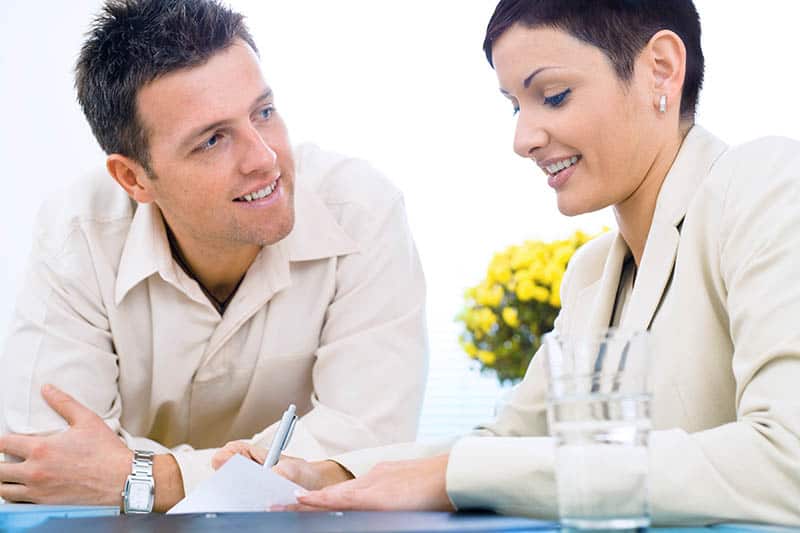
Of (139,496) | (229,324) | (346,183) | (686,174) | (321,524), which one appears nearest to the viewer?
(321,524)

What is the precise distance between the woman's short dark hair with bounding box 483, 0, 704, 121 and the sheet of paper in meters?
0.69

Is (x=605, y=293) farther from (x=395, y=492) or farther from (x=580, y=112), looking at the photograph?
(x=395, y=492)

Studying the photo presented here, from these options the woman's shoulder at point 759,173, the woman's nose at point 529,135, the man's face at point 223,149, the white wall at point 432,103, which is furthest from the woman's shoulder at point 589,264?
the white wall at point 432,103

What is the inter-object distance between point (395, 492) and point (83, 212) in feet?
4.27

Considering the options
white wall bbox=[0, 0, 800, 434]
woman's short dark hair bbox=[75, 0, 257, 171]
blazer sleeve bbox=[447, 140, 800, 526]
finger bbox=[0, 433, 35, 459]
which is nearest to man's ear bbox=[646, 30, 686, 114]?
blazer sleeve bbox=[447, 140, 800, 526]

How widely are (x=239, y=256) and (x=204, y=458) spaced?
0.51m

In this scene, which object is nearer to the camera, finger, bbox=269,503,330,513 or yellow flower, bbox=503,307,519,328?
finger, bbox=269,503,330,513

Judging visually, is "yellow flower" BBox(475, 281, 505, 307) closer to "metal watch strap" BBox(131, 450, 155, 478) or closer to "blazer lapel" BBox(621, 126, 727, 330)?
"metal watch strap" BBox(131, 450, 155, 478)

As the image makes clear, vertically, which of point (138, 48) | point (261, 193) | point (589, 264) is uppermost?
point (138, 48)

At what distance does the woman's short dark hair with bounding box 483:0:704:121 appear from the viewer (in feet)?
4.59

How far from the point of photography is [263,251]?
2168 mm

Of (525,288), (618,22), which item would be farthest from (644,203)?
(525,288)

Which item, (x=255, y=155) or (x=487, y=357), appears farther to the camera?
(x=487, y=357)

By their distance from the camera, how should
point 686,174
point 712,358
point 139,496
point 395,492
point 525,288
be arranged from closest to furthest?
1. point 395,492
2. point 712,358
3. point 686,174
4. point 139,496
5. point 525,288
